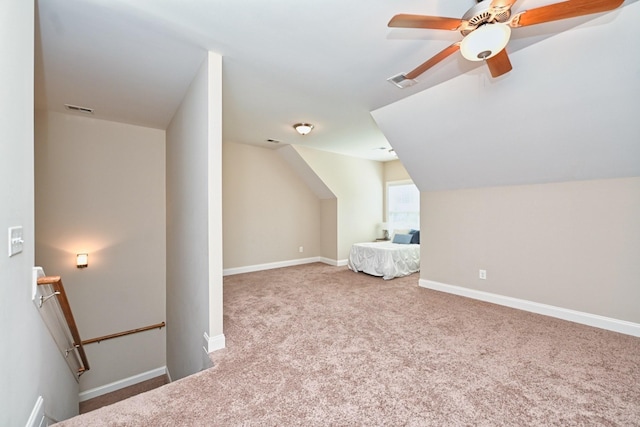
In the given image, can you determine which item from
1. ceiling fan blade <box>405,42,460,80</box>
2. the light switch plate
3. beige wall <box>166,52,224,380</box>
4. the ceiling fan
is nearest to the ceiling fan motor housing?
the ceiling fan

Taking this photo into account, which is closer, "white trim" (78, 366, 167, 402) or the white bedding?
"white trim" (78, 366, 167, 402)

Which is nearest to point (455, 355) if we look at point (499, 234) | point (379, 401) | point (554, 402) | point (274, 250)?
point (554, 402)

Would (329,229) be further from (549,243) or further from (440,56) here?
(440,56)

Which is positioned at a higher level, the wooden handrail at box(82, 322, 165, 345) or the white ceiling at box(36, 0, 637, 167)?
the white ceiling at box(36, 0, 637, 167)

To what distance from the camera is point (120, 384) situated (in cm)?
407

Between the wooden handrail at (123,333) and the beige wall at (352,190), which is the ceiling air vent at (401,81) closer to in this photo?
the beige wall at (352,190)

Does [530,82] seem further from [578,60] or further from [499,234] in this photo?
[499,234]

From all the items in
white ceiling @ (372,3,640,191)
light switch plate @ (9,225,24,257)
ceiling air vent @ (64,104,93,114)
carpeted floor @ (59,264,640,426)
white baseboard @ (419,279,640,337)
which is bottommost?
carpeted floor @ (59,264,640,426)

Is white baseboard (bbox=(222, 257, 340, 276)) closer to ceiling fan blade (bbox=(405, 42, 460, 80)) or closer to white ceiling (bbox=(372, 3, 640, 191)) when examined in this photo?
white ceiling (bbox=(372, 3, 640, 191))

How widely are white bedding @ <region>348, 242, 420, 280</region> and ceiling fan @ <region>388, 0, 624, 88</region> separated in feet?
11.9

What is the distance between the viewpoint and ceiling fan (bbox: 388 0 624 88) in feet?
4.57

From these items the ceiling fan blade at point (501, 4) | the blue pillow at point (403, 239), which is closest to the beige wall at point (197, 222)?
the ceiling fan blade at point (501, 4)

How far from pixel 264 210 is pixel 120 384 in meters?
3.70

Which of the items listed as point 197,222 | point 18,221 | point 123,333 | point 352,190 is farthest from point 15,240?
point 352,190
